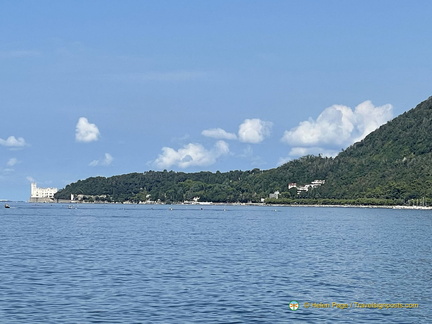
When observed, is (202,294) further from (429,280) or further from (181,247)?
(181,247)

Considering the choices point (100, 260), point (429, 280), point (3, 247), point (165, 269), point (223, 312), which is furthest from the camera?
point (3, 247)

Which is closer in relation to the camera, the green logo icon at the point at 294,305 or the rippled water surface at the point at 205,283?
the rippled water surface at the point at 205,283

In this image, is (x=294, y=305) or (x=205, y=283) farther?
(x=205, y=283)

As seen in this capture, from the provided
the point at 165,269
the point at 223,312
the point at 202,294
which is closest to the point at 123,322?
the point at 223,312

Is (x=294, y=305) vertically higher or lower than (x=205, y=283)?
lower

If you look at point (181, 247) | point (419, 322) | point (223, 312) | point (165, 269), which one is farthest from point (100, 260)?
point (419, 322)

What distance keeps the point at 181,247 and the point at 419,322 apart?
173ft

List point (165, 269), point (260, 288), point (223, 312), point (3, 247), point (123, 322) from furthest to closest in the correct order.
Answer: point (3, 247), point (165, 269), point (260, 288), point (223, 312), point (123, 322)

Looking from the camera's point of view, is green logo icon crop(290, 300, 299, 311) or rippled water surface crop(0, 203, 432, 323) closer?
rippled water surface crop(0, 203, 432, 323)

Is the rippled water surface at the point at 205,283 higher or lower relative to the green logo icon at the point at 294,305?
higher

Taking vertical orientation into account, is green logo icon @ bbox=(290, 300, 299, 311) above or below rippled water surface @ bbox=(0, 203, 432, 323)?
below

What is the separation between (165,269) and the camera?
65.9 metres

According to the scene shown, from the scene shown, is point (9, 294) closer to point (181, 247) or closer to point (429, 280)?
point (429, 280)

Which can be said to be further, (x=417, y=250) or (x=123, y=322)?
(x=417, y=250)
